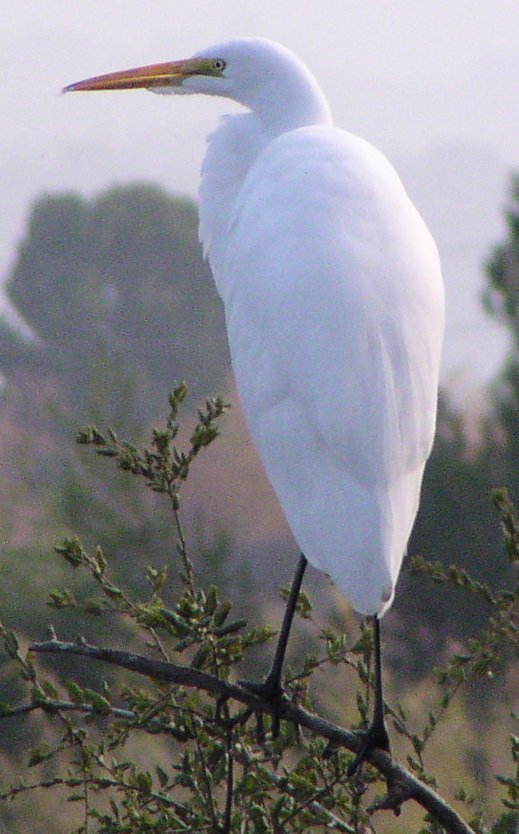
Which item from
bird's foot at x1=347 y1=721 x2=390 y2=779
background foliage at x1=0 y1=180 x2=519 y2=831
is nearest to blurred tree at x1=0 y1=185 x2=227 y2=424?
background foliage at x1=0 y1=180 x2=519 y2=831

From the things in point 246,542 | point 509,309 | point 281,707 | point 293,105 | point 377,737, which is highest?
point 293,105

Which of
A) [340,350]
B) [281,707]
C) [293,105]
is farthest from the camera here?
[293,105]

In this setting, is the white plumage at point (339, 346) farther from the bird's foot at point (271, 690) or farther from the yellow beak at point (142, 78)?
the yellow beak at point (142, 78)

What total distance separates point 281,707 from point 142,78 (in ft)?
4.74

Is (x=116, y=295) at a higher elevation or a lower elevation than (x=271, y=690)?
lower

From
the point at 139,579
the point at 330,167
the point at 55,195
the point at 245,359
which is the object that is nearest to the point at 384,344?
the point at 245,359

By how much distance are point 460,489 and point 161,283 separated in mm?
16386

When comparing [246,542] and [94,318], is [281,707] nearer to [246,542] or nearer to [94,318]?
[246,542]

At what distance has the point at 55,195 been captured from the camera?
32062 millimetres

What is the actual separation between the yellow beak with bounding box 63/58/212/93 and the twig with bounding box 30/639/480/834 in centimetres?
138

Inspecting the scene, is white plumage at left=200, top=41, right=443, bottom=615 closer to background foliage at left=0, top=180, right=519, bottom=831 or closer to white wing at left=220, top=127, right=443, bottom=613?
white wing at left=220, top=127, right=443, bottom=613

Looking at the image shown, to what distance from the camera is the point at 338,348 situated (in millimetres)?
1800

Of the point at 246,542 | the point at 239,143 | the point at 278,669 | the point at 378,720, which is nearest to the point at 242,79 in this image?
the point at 239,143

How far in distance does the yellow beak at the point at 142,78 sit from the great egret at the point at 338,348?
0.41m
